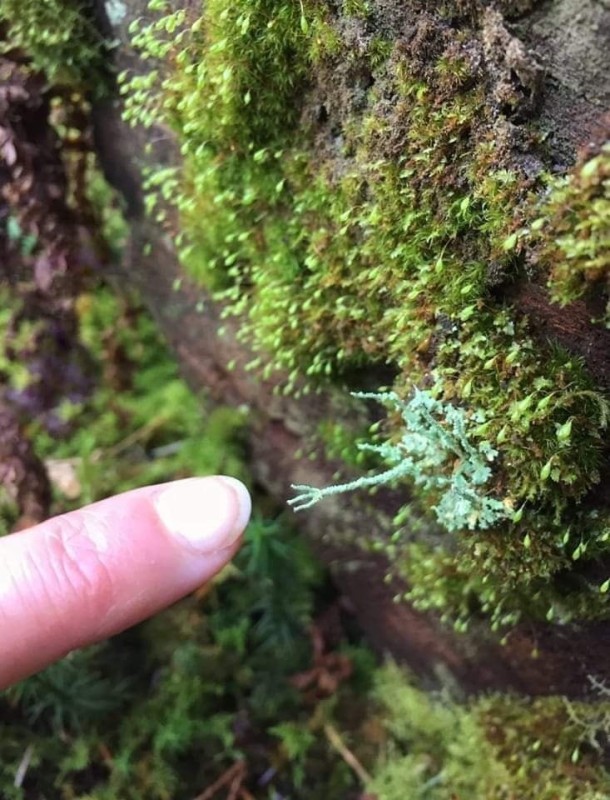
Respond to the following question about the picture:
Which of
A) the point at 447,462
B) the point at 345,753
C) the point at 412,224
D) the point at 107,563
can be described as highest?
the point at 412,224

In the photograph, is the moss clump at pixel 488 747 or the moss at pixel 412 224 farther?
the moss clump at pixel 488 747

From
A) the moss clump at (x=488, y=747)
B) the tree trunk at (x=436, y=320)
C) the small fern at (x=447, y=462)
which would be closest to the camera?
the tree trunk at (x=436, y=320)

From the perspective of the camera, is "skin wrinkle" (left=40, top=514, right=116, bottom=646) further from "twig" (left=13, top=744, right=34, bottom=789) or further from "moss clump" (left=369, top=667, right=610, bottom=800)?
"moss clump" (left=369, top=667, right=610, bottom=800)

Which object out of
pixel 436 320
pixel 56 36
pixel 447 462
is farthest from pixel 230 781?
pixel 56 36

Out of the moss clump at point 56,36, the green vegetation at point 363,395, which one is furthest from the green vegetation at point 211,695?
the moss clump at point 56,36

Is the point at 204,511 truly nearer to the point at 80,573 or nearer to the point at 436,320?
the point at 80,573

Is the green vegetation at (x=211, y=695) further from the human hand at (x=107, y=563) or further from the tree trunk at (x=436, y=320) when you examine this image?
the human hand at (x=107, y=563)
